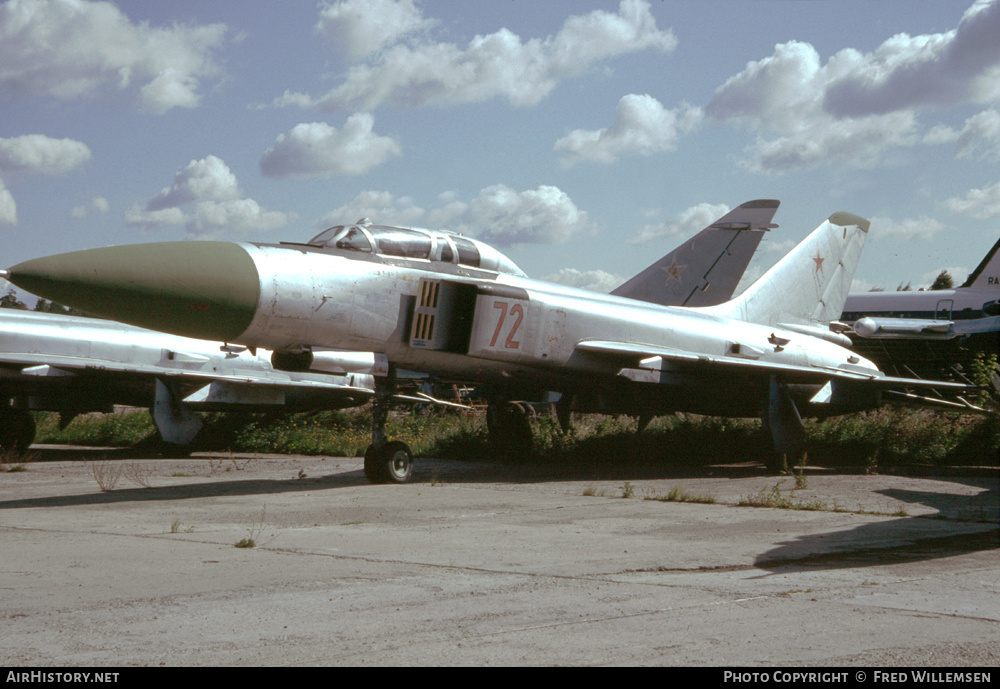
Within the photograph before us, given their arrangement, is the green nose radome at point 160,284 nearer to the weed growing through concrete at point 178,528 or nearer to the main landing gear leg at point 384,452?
the weed growing through concrete at point 178,528

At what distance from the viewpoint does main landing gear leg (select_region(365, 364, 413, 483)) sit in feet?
35.1

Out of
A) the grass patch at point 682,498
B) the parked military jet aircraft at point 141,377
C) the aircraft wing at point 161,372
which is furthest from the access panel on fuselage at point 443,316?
the aircraft wing at point 161,372

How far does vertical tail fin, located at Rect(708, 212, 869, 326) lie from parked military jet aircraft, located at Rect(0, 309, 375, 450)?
6835 millimetres

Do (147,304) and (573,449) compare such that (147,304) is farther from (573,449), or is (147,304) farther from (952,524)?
(573,449)

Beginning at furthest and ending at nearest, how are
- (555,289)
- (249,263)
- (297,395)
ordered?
(297,395) < (555,289) < (249,263)

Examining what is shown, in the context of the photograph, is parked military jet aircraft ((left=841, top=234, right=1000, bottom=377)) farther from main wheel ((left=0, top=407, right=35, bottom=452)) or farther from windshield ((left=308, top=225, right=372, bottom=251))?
main wheel ((left=0, top=407, right=35, bottom=452))

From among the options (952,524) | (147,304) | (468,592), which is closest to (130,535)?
(147,304)

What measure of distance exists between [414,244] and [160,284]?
11.1 feet

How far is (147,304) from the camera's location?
816 cm

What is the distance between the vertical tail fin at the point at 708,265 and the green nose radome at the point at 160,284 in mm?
9567

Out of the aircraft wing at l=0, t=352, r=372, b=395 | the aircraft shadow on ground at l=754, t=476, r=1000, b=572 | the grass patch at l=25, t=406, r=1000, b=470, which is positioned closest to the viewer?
the aircraft shadow on ground at l=754, t=476, r=1000, b=572

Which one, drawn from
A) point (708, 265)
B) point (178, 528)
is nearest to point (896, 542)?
point (178, 528)

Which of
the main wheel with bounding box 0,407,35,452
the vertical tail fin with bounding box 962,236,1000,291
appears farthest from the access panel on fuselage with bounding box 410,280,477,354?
the vertical tail fin with bounding box 962,236,1000,291
